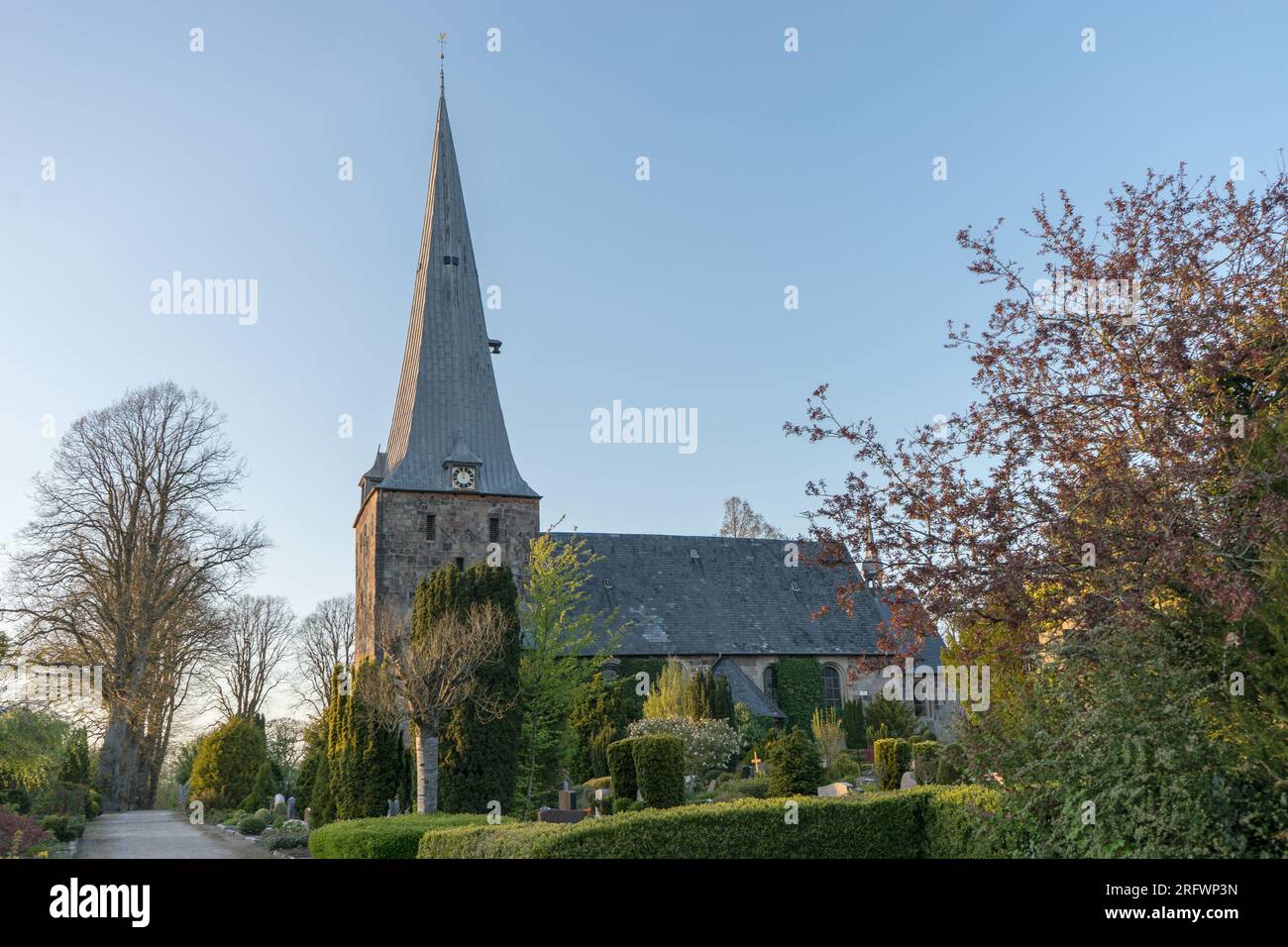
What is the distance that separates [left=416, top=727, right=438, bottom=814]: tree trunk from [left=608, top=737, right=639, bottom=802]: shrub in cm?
304

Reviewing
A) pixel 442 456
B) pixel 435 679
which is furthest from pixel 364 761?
pixel 442 456

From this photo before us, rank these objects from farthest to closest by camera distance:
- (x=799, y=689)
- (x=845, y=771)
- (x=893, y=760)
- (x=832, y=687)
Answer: (x=832, y=687), (x=799, y=689), (x=845, y=771), (x=893, y=760)

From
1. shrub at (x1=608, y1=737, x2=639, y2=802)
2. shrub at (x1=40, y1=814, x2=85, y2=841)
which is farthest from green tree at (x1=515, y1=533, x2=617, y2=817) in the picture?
shrub at (x1=40, y1=814, x2=85, y2=841)

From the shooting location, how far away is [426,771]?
1709 cm

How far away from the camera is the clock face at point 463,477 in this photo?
101ft

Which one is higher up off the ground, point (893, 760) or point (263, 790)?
point (893, 760)

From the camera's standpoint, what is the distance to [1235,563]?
7.95 meters

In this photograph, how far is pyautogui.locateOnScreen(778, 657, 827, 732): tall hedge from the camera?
116 ft

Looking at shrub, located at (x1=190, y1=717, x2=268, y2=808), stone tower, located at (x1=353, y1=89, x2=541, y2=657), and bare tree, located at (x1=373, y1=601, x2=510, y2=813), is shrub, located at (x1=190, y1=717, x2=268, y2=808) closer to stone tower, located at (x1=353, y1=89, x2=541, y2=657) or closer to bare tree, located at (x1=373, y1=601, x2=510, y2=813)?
stone tower, located at (x1=353, y1=89, x2=541, y2=657)

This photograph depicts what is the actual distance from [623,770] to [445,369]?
17305 mm

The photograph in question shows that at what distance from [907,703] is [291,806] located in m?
20.3

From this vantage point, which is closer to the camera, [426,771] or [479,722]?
[426,771]

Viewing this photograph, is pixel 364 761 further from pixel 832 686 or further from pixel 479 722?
pixel 832 686
